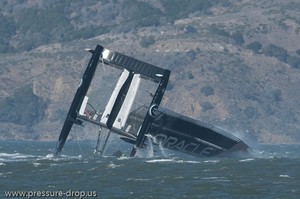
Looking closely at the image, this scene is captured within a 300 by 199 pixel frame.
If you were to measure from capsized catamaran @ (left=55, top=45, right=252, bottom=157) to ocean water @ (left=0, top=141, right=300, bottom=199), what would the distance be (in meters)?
2.40

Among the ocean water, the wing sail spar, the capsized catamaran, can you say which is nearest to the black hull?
the capsized catamaran

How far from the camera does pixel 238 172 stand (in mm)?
90812

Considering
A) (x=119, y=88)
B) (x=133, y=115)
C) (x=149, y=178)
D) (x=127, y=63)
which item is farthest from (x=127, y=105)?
(x=149, y=178)

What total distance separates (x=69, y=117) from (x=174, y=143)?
8416mm

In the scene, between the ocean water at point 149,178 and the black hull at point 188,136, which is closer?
the ocean water at point 149,178

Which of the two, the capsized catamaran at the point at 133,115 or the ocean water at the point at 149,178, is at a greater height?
the capsized catamaran at the point at 133,115

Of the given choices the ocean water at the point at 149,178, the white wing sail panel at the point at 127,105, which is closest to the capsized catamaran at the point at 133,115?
the white wing sail panel at the point at 127,105

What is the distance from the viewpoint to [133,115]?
4277 inches

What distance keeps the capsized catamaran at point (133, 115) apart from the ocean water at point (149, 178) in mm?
2396

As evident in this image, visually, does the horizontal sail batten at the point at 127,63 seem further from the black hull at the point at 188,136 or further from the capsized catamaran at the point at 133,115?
the black hull at the point at 188,136

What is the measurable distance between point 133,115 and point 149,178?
22382 mm

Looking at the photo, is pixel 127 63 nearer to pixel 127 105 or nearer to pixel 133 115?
pixel 127 105

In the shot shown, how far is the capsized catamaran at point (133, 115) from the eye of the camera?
106062mm

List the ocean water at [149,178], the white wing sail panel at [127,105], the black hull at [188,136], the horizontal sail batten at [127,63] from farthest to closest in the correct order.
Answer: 1. the black hull at [188,136]
2. the white wing sail panel at [127,105]
3. the horizontal sail batten at [127,63]
4. the ocean water at [149,178]
